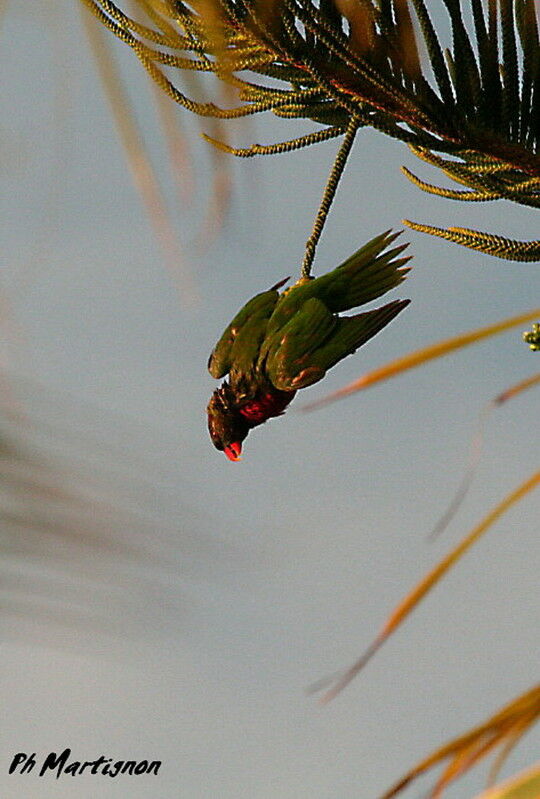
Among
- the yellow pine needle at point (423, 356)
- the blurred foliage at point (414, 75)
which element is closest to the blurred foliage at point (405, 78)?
the blurred foliage at point (414, 75)

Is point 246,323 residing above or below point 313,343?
above

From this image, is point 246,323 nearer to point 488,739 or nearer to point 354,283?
point 354,283

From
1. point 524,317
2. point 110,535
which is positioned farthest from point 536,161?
point 110,535

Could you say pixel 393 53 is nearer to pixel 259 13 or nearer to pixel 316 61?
pixel 316 61

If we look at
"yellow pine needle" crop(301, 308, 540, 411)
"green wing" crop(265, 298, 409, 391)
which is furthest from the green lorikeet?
"yellow pine needle" crop(301, 308, 540, 411)

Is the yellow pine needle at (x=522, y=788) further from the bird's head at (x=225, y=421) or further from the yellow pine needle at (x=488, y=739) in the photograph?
the bird's head at (x=225, y=421)

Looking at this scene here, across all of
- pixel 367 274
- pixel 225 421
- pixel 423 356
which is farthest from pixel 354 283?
pixel 423 356
